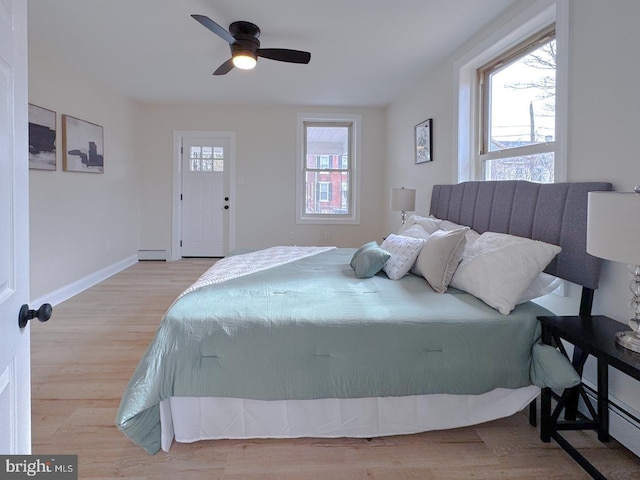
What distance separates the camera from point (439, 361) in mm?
1704

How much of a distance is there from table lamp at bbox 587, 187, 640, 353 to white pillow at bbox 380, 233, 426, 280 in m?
1.09

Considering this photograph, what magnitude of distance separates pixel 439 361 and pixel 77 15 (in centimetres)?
355

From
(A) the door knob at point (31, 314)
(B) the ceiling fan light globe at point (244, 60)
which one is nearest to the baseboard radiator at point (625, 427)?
(A) the door knob at point (31, 314)

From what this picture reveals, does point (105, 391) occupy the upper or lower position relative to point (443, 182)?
lower

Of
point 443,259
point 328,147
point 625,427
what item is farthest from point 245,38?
point 625,427

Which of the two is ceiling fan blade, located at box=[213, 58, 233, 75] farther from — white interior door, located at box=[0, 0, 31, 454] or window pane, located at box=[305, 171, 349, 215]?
window pane, located at box=[305, 171, 349, 215]

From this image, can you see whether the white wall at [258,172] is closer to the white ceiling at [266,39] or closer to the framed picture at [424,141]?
the white ceiling at [266,39]

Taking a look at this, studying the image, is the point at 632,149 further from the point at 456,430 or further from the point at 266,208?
the point at 266,208

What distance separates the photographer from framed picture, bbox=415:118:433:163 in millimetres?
4167

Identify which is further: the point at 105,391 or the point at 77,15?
the point at 77,15

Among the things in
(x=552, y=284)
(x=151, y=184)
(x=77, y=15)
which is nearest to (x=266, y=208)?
(x=151, y=184)

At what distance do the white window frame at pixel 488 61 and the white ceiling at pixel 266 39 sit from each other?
197 mm

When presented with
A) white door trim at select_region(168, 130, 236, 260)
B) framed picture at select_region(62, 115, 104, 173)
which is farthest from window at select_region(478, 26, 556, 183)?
framed picture at select_region(62, 115, 104, 173)

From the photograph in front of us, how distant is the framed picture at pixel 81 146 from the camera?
159 inches
